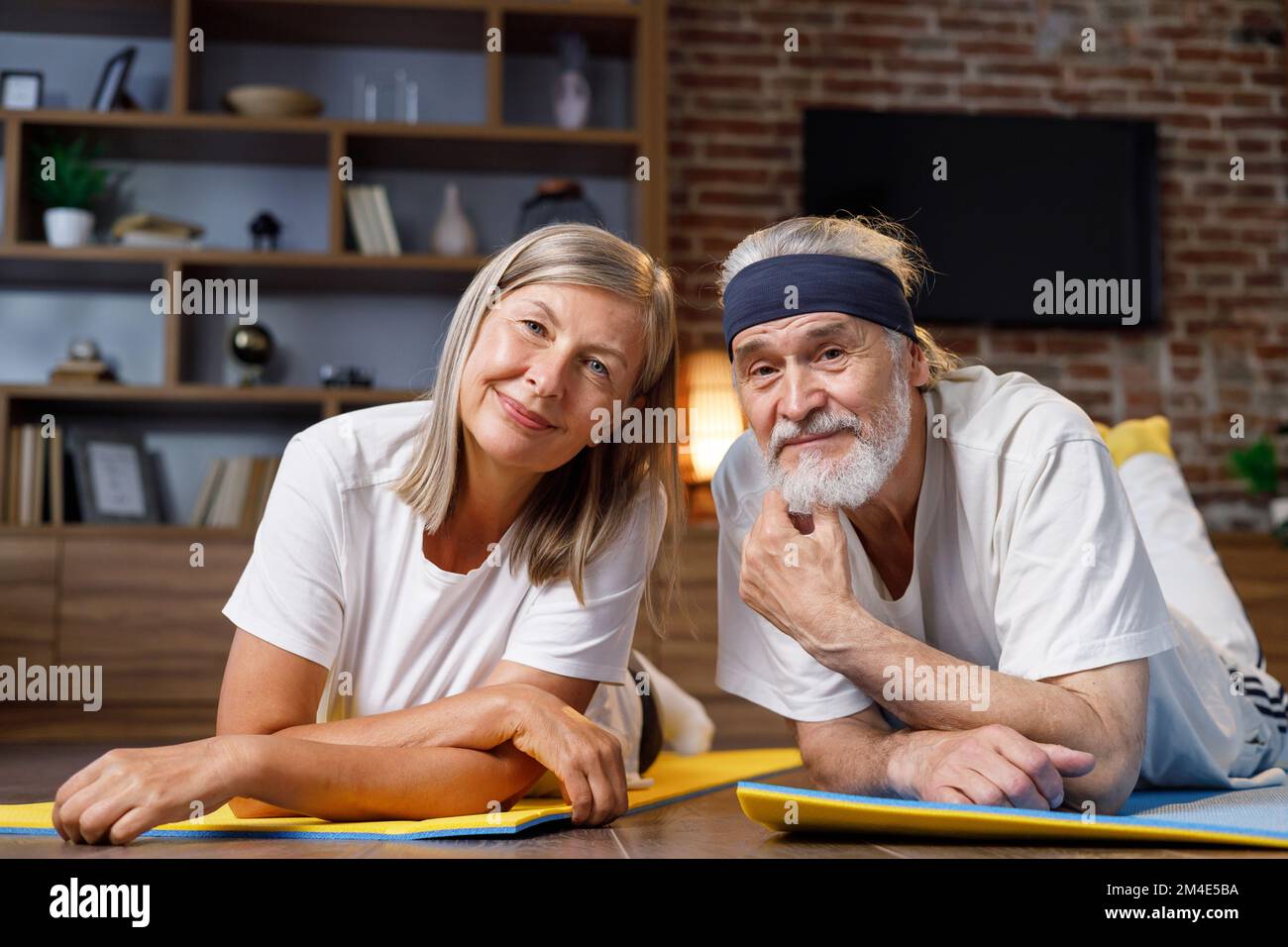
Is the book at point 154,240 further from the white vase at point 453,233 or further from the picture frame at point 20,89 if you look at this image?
the white vase at point 453,233

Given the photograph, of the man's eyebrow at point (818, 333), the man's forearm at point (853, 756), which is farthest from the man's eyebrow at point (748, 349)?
the man's forearm at point (853, 756)

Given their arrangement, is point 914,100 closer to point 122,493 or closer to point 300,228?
point 300,228

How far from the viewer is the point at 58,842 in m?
1.12

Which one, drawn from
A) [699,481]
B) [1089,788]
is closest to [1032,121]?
[699,481]

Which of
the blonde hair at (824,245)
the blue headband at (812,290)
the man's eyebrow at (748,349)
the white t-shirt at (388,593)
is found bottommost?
the white t-shirt at (388,593)

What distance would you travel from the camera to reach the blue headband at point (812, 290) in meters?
1.45

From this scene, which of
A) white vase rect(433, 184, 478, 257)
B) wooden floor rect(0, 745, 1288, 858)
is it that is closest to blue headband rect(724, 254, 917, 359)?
wooden floor rect(0, 745, 1288, 858)

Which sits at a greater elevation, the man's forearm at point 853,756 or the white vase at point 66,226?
the white vase at point 66,226

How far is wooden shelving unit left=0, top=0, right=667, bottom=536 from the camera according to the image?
11.4 ft

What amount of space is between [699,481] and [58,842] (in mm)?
2734

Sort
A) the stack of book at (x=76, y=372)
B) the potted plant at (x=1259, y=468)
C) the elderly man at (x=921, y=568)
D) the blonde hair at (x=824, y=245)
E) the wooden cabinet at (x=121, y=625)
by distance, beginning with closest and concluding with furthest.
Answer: the elderly man at (x=921, y=568) < the blonde hair at (x=824, y=245) < the wooden cabinet at (x=121, y=625) < the stack of book at (x=76, y=372) < the potted plant at (x=1259, y=468)

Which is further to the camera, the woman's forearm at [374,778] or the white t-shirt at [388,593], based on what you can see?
the white t-shirt at [388,593]

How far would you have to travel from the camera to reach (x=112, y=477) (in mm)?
3529

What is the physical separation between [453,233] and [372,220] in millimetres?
249
